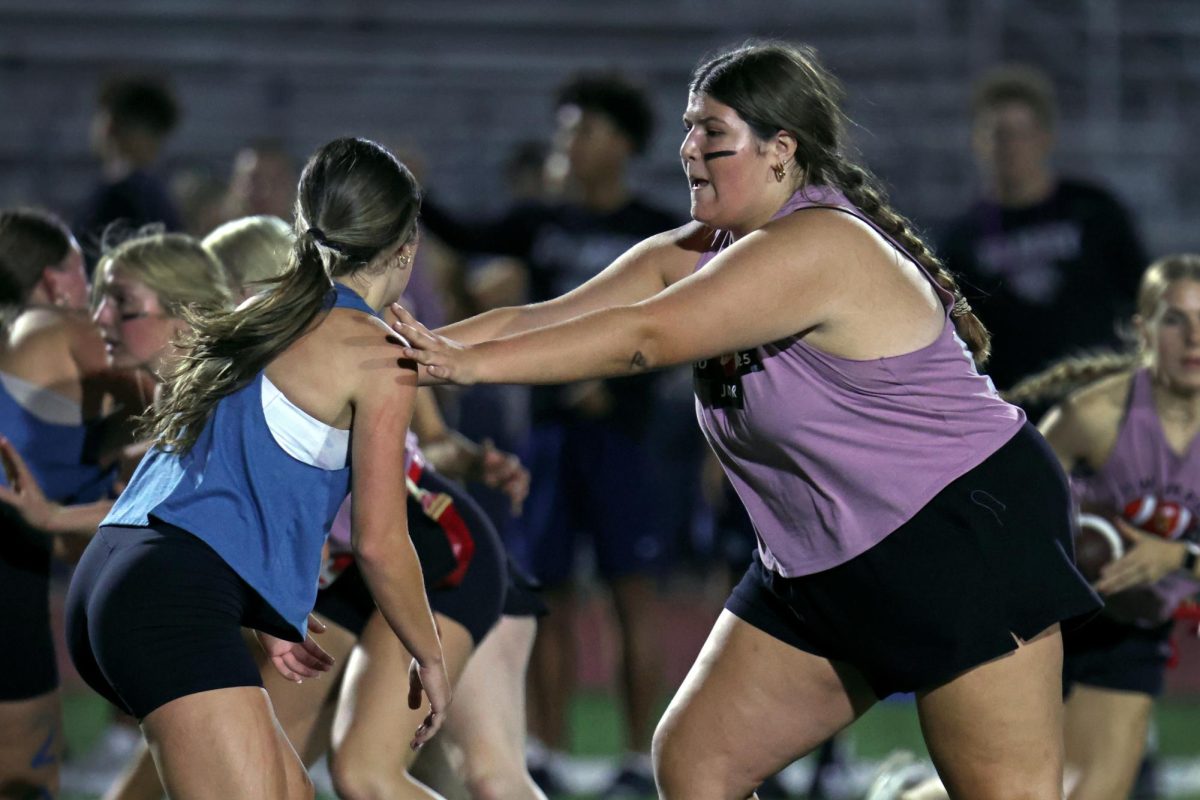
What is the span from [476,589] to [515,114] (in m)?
10.0

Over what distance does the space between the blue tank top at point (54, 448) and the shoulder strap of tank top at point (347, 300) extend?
3.78 ft

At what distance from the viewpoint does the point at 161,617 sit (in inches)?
116

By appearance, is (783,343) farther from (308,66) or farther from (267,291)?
(308,66)

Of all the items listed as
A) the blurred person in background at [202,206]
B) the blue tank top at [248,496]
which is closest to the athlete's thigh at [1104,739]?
the blue tank top at [248,496]

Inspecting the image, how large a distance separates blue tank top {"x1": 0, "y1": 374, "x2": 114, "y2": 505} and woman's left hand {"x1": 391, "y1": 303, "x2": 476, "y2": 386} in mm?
1480

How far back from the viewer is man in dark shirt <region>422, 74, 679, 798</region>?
633cm

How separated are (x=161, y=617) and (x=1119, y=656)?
8.31 ft

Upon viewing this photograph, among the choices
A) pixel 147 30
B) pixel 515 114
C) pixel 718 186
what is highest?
pixel 718 186

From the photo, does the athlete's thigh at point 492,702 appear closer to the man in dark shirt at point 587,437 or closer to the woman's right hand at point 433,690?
the woman's right hand at point 433,690

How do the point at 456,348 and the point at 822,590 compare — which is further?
the point at 822,590

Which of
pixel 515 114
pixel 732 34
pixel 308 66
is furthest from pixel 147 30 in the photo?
pixel 732 34

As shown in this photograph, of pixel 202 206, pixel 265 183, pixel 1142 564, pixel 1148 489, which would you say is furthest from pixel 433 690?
pixel 202 206

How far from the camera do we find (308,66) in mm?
13258

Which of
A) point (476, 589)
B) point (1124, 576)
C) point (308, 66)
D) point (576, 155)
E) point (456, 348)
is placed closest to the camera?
point (456, 348)
